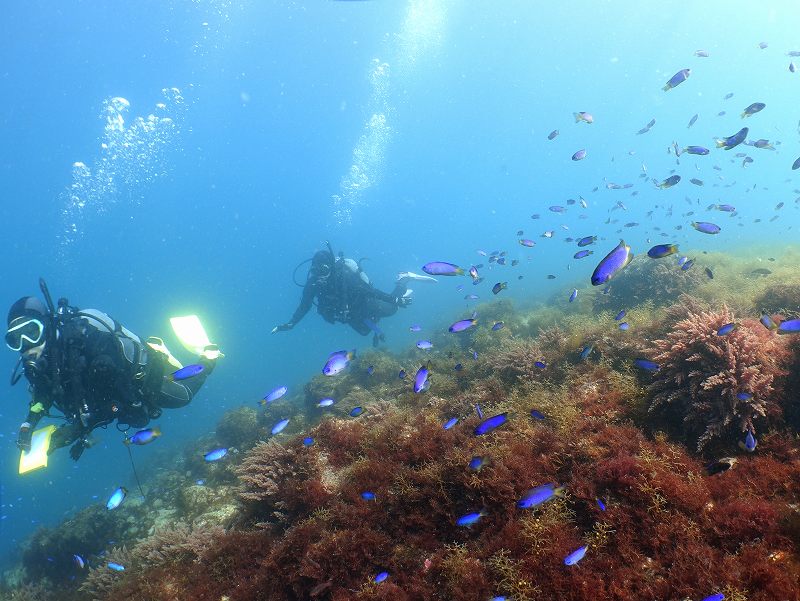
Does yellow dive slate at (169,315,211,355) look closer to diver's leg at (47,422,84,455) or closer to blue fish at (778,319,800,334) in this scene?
diver's leg at (47,422,84,455)

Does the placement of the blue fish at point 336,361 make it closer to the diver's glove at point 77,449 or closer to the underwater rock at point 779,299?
the diver's glove at point 77,449

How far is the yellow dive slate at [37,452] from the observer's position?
571 cm

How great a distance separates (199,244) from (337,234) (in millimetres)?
69467

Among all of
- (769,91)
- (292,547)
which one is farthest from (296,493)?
(769,91)

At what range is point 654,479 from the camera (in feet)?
9.76

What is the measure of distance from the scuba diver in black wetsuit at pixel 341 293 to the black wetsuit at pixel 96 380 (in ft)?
19.0

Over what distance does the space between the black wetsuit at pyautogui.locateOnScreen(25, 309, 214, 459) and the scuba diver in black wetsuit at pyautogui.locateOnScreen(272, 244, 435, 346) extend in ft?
19.0

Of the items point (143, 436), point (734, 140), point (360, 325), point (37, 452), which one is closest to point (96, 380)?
point (37, 452)

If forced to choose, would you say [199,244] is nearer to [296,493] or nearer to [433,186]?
[433,186]

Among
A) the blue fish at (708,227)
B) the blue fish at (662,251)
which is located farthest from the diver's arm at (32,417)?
the blue fish at (708,227)

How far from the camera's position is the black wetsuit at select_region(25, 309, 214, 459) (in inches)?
257

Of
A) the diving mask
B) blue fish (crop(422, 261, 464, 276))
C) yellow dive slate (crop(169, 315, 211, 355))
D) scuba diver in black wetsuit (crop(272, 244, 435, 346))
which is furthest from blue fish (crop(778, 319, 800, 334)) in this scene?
the diving mask

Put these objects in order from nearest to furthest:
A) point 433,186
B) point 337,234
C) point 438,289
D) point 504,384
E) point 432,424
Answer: point 432,424, point 504,384, point 438,289, point 433,186, point 337,234

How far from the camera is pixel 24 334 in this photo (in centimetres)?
646
